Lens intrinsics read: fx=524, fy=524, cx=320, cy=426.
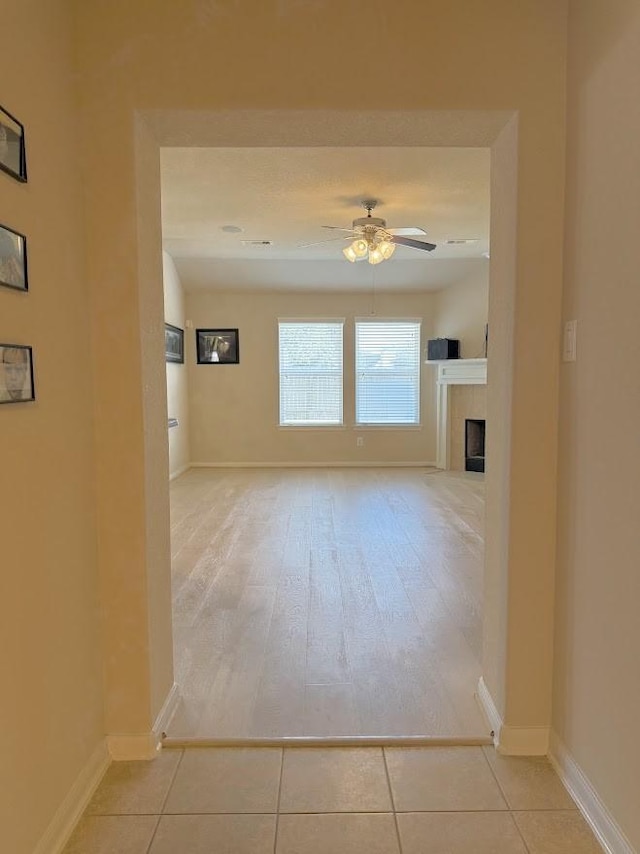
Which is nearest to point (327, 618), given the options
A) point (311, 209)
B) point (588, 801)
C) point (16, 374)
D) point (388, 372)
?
point (588, 801)

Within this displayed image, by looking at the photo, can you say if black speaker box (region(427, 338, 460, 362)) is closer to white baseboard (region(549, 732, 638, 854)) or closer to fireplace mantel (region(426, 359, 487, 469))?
fireplace mantel (region(426, 359, 487, 469))

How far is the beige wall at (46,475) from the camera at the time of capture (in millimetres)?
1225

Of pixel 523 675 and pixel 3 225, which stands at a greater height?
pixel 3 225

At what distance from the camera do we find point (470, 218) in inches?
188

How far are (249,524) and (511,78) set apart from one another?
3796 millimetres

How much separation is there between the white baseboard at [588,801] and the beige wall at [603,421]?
0.09 feet

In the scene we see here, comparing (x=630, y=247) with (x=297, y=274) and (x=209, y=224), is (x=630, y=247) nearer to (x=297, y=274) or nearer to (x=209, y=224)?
(x=209, y=224)

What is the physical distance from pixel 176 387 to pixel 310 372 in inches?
75.3

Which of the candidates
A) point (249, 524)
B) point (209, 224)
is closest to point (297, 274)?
point (209, 224)

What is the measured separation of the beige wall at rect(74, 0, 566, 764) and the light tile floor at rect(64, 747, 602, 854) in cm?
20

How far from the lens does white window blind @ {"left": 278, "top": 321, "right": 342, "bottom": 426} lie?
7.59 metres

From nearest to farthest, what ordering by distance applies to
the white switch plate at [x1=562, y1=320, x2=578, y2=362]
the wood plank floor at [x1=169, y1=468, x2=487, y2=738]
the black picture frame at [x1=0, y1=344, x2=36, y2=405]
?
the black picture frame at [x1=0, y1=344, x2=36, y2=405]
the white switch plate at [x1=562, y1=320, x2=578, y2=362]
the wood plank floor at [x1=169, y1=468, x2=487, y2=738]

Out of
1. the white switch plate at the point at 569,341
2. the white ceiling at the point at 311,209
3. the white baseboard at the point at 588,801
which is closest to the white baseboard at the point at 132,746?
the white baseboard at the point at 588,801

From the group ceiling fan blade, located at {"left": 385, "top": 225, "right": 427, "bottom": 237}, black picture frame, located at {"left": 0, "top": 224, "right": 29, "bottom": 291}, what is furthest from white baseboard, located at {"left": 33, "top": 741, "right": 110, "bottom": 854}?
ceiling fan blade, located at {"left": 385, "top": 225, "right": 427, "bottom": 237}
